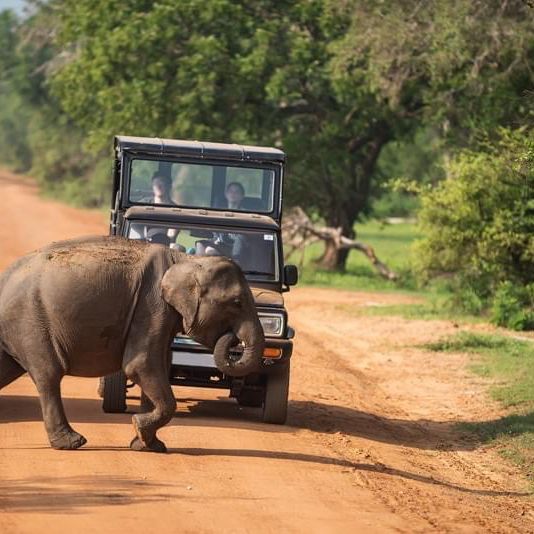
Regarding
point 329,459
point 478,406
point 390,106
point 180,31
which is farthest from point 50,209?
point 329,459

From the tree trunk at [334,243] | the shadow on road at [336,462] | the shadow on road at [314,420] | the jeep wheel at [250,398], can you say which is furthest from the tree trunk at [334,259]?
the shadow on road at [336,462]

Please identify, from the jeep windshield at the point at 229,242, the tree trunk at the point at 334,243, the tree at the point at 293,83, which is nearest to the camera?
the jeep windshield at the point at 229,242

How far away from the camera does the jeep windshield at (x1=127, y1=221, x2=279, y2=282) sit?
1270cm

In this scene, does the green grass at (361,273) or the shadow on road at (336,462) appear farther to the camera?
the green grass at (361,273)

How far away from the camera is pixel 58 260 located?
408 inches

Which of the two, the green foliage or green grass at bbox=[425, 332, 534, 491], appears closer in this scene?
green grass at bbox=[425, 332, 534, 491]

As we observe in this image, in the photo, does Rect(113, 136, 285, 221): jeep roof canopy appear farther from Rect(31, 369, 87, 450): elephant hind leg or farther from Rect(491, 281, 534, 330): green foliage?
Rect(491, 281, 534, 330): green foliage

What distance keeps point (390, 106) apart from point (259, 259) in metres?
14.2

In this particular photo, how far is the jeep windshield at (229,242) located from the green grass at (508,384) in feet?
9.02

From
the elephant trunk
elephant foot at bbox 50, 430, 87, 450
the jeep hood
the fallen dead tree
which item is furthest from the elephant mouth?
the fallen dead tree

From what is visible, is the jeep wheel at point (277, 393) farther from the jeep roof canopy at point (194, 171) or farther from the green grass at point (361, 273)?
the green grass at point (361, 273)

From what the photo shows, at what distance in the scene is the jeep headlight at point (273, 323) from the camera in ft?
39.0

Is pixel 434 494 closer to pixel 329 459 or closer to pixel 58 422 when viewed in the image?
pixel 329 459

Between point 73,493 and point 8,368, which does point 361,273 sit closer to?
point 8,368
